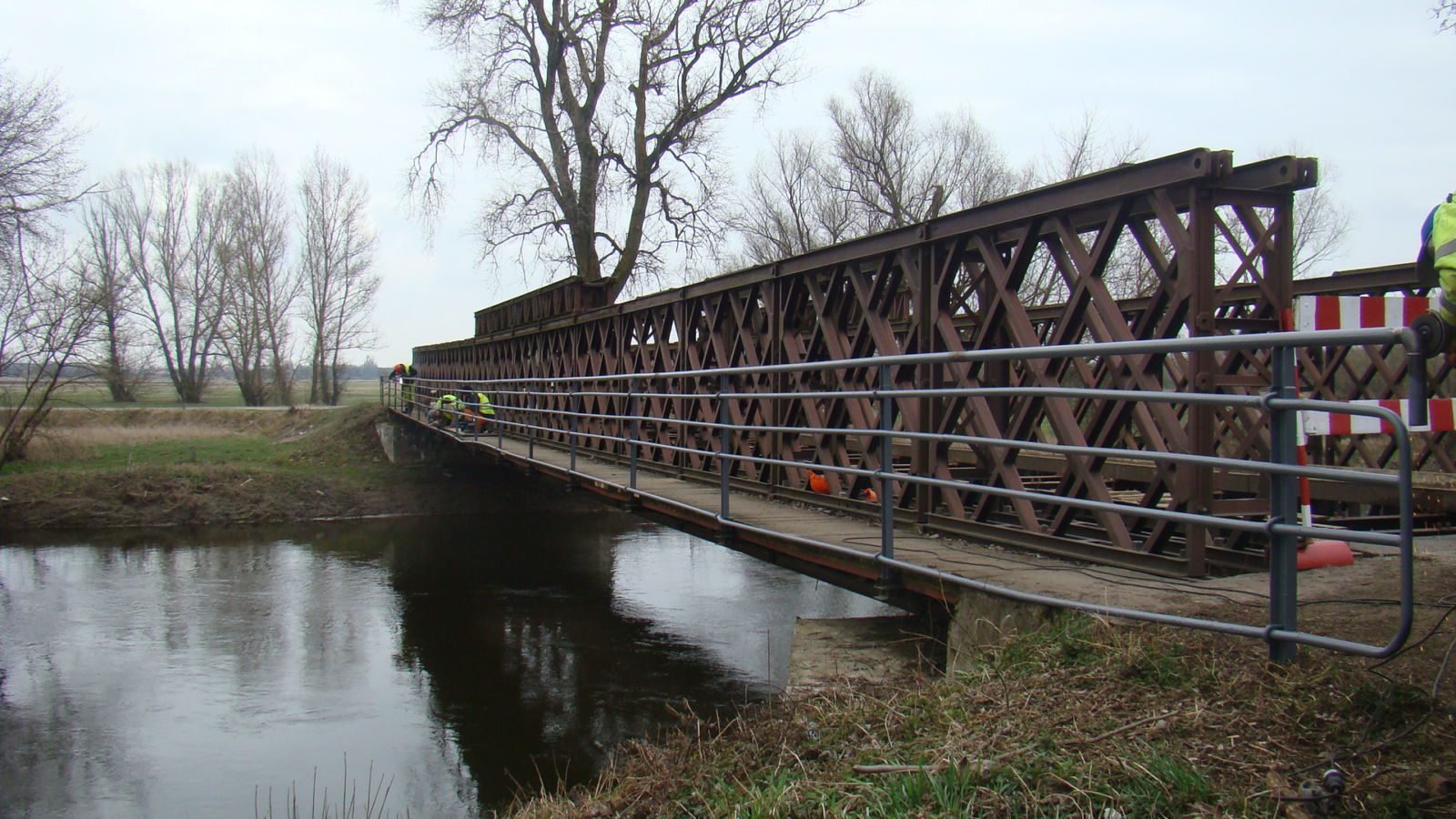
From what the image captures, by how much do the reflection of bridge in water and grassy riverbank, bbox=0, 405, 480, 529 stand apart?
17.8 m

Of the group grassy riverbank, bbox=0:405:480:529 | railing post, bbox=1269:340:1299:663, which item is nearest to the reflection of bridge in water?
railing post, bbox=1269:340:1299:663

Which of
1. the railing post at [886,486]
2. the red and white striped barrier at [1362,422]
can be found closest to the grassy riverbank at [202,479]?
the railing post at [886,486]

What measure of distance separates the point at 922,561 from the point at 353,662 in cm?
1056

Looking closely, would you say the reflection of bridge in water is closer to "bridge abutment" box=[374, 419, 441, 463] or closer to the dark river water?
the dark river water

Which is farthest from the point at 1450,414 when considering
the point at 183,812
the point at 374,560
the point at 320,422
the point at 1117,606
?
the point at 320,422

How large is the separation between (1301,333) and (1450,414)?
3.37m

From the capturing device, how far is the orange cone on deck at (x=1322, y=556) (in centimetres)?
484

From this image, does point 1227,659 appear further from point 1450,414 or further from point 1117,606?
point 1450,414

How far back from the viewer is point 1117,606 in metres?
4.17

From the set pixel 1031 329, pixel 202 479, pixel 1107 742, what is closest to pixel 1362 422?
pixel 1031 329

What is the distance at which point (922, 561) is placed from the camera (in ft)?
18.6

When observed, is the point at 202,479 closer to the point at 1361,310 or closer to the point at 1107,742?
the point at 1361,310

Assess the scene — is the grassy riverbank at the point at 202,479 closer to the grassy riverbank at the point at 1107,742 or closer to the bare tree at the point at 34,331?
the bare tree at the point at 34,331

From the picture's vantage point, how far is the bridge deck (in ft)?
14.3
